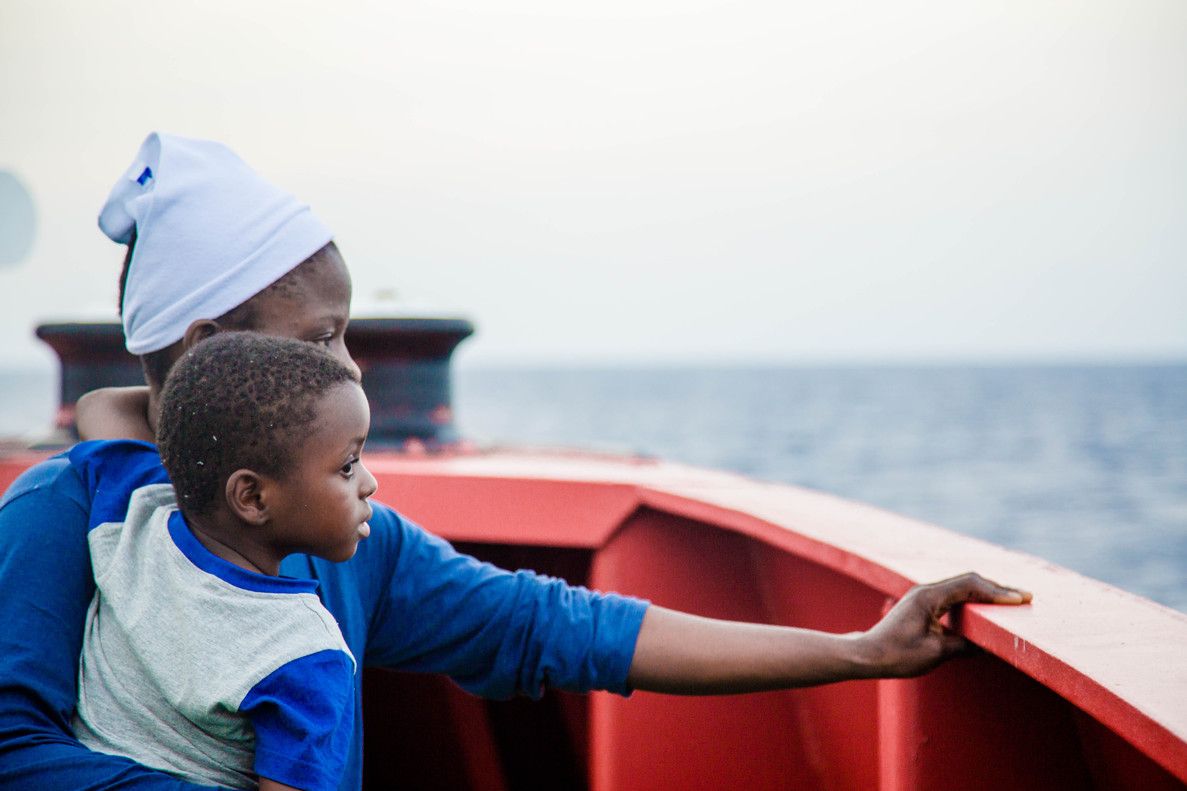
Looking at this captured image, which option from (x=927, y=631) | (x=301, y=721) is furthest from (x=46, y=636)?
(x=927, y=631)

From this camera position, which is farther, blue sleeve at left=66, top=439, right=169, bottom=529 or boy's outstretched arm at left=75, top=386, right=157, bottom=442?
boy's outstretched arm at left=75, top=386, right=157, bottom=442

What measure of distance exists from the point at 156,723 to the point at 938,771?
3.14 ft

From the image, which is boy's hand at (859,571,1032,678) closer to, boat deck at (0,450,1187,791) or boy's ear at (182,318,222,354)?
boat deck at (0,450,1187,791)

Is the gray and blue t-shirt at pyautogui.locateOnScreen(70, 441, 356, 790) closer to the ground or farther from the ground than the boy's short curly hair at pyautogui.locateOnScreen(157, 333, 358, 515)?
closer to the ground

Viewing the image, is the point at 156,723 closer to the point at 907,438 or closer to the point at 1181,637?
the point at 1181,637

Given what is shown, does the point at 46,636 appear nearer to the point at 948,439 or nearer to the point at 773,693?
the point at 773,693

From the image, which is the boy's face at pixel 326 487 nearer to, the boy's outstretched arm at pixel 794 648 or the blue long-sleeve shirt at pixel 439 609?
the blue long-sleeve shirt at pixel 439 609

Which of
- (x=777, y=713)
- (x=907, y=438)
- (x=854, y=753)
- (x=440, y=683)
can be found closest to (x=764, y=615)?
(x=777, y=713)

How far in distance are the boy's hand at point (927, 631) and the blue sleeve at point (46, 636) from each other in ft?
2.69

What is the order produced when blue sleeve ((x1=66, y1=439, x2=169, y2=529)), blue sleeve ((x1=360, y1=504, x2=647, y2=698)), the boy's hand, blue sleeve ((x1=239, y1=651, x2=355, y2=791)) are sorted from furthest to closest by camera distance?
blue sleeve ((x1=360, y1=504, x2=647, y2=698)) → the boy's hand → blue sleeve ((x1=66, y1=439, x2=169, y2=529)) → blue sleeve ((x1=239, y1=651, x2=355, y2=791))

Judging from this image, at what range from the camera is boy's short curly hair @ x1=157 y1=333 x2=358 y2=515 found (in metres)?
1.24

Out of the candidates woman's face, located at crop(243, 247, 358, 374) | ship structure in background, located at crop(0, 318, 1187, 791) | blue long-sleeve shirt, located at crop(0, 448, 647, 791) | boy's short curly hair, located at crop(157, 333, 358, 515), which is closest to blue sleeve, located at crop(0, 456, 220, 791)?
blue long-sleeve shirt, located at crop(0, 448, 647, 791)

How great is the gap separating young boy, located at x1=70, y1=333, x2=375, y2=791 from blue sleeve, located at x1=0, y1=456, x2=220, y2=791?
27mm

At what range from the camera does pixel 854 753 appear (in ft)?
7.29
